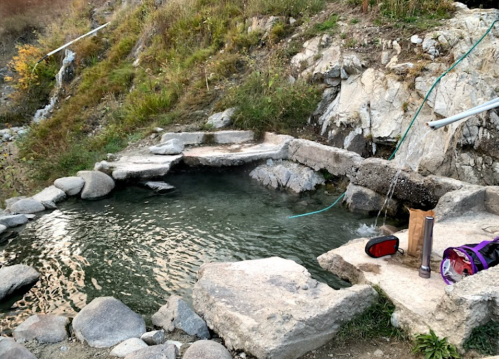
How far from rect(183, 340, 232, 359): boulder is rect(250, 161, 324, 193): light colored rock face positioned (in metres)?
4.47

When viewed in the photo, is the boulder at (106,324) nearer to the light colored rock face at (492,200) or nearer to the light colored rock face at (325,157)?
the light colored rock face at (492,200)

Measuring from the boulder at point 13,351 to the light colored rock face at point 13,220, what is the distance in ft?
11.5

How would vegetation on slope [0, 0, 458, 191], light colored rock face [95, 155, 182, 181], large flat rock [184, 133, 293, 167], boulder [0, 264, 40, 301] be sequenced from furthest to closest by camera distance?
1. vegetation on slope [0, 0, 458, 191]
2. large flat rock [184, 133, 293, 167]
3. light colored rock face [95, 155, 182, 181]
4. boulder [0, 264, 40, 301]

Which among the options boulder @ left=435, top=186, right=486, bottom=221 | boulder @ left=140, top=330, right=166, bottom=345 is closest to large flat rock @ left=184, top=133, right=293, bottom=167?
boulder @ left=435, top=186, right=486, bottom=221

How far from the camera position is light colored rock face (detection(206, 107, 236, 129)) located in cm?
939

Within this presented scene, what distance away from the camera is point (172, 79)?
11.1 meters

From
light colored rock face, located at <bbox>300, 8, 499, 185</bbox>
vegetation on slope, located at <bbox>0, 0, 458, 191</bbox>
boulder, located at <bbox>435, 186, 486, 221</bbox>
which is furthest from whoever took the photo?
vegetation on slope, located at <bbox>0, 0, 458, 191</bbox>

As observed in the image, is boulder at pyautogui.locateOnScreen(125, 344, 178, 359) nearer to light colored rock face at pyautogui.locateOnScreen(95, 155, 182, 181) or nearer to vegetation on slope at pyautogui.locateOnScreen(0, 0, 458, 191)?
light colored rock face at pyautogui.locateOnScreen(95, 155, 182, 181)

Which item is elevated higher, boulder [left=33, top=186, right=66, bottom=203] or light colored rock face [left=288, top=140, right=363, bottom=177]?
boulder [left=33, top=186, right=66, bottom=203]

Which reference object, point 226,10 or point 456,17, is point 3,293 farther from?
point 226,10

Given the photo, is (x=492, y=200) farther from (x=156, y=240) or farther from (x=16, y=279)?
(x=16, y=279)

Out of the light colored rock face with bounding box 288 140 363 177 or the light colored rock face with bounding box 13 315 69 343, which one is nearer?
the light colored rock face with bounding box 13 315 69 343

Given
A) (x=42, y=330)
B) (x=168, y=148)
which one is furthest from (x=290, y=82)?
(x=42, y=330)

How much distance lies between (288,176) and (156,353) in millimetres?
4972
